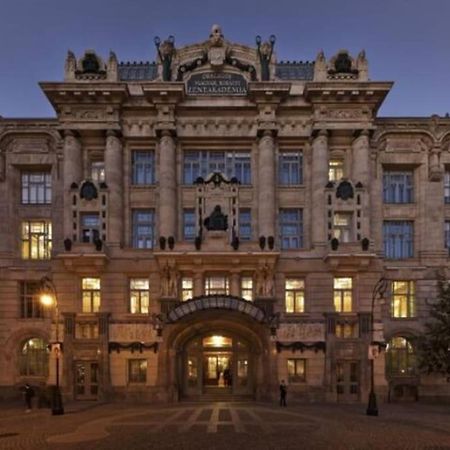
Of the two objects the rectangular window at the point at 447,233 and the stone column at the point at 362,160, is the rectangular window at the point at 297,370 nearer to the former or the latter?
the stone column at the point at 362,160

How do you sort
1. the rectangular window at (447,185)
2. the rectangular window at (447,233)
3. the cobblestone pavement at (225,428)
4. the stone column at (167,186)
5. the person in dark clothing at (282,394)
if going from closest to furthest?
the cobblestone pavement at (225,428), the person in dark clothing at (282,394), the stone column at (167,186), the rectangular window at (447,233), the rectangular window at (447,185)

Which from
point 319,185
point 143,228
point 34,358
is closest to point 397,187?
point 319,185

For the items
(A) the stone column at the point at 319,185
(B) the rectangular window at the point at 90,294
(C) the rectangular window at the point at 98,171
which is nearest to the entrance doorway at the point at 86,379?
(B) the rectangular window at the point at 90,294

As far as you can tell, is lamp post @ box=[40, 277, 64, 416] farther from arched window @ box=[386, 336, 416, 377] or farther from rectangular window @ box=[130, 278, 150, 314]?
arched window @ box=[386, 336, 416, 377]

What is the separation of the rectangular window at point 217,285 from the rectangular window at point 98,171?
10.8 metres

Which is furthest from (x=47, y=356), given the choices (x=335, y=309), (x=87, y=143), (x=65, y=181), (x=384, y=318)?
(x=384, y=318)

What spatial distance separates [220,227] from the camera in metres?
40.2

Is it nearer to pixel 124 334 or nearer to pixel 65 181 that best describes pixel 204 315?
pixel 124 334

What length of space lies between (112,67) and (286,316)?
2176 cm

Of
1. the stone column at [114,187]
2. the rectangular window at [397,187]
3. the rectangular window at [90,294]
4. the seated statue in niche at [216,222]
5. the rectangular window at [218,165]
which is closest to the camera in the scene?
the seated statue in niche at [216,222]

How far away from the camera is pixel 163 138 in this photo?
1620 inches

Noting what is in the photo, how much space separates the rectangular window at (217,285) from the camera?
4081cm

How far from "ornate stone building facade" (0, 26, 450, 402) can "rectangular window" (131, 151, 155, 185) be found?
0.08 m

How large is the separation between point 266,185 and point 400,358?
15922 mm
